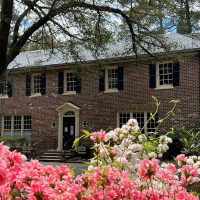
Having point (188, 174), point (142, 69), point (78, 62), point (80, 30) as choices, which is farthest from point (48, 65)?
point (188, 174)

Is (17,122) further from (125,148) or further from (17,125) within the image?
(125,148)

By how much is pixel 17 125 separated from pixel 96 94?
6881 mm

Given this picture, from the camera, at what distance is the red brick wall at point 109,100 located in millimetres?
22781

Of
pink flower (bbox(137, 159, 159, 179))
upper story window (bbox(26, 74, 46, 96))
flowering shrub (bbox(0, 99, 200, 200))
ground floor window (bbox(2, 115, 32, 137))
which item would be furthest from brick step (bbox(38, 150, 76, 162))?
pink flower (bbox(137, 159, 159, 179))

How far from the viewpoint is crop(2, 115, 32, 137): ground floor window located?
29302 mm

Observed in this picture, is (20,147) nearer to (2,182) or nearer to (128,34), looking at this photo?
(128,34)

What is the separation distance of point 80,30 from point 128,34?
96.2 inches

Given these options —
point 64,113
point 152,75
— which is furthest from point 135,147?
point 64,113

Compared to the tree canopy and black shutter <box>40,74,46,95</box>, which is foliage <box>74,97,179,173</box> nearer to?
the tree canopy

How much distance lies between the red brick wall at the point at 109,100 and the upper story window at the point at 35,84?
1.12 ft

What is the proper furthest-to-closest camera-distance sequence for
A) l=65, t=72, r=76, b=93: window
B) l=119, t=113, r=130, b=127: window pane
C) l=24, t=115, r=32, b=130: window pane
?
l=24, t=115, r=32, b=130: window pane
l=65, t=72, r=76, b=93: window
l=119, t=113, r=130, b=127: window pane

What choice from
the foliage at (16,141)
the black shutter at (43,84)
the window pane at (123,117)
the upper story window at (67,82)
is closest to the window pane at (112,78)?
the window pane at (123,117)

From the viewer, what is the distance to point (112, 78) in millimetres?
25859

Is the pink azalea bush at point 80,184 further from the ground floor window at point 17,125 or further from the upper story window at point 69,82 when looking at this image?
the ground floor window at point 17,125
